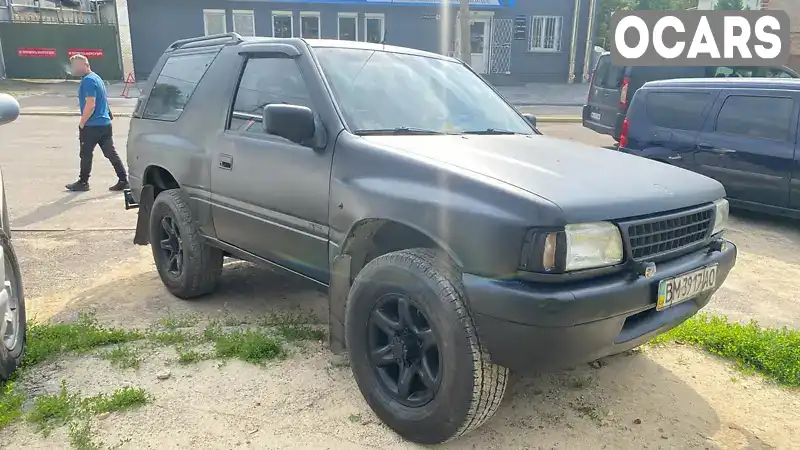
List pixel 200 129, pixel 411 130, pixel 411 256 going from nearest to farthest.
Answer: pixel 411 256 < pixel 411 130 < pixel 200 129

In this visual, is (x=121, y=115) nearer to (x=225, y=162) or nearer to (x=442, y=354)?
(x=225, y=162)

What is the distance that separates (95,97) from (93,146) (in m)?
0.66

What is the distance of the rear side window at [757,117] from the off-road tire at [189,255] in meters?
5.80

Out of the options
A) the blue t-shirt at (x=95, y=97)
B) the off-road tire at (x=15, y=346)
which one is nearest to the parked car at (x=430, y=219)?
the off-road tire at (x=15, y=346)

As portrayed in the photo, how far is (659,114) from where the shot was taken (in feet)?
25.0

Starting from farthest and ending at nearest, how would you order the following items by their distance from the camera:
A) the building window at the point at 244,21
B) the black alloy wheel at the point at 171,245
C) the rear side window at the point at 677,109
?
the building window at the point at 244,21 → the rear side window at the point at 677,109 → the black alloy wheel at the point at 171,245

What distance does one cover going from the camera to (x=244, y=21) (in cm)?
2520

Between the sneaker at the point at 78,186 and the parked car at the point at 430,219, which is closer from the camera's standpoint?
the parked car at the point at 430,219

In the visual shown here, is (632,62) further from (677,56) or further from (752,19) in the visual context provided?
(752,19)

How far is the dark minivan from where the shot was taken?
6457 mm

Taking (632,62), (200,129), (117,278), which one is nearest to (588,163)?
(200,129)

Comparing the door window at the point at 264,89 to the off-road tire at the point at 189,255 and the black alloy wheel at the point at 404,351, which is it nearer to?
the off-road tire at the point at 189,255

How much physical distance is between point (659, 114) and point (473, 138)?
5.24 meters

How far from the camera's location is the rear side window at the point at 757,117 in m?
6.52
